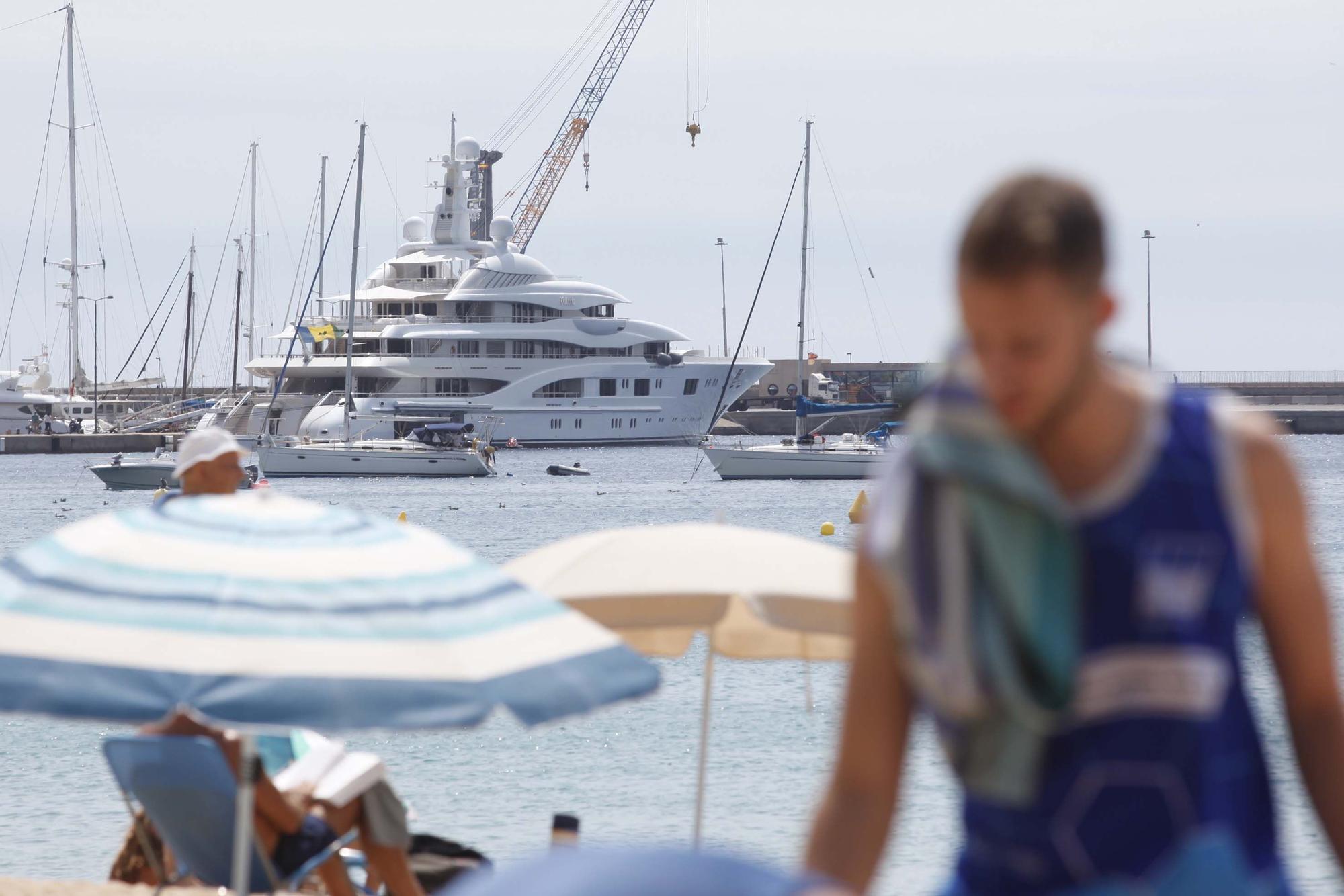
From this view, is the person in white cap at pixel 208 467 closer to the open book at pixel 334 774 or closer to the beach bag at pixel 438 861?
the open book at pixel 334 774

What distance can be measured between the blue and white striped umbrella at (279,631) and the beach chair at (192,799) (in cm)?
71

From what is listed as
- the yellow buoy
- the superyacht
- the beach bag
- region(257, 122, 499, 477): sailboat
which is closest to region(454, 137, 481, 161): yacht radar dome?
the superyacht

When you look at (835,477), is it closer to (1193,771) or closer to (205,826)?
(205,826)

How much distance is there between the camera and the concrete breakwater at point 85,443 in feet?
221

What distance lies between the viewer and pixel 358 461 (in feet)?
161

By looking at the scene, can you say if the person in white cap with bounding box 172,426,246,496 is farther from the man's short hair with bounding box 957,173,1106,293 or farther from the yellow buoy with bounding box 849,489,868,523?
the yellow buoy with bounding box 849,489,868,523

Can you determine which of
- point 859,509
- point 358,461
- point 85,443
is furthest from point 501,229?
point 859,509

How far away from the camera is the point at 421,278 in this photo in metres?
72.1

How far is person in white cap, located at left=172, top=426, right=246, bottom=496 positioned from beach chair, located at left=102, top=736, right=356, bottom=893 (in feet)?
2.20

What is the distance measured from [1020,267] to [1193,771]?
1.47ft

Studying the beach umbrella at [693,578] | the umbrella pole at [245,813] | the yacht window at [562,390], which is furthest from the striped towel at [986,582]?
the yacht window at [562,390]

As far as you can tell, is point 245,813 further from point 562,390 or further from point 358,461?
point 562,390

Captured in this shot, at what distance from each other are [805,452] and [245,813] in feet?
Answer: 132

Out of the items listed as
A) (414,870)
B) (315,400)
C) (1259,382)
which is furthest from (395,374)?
(414,870)
